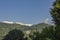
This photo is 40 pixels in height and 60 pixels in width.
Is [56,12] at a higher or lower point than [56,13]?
higher

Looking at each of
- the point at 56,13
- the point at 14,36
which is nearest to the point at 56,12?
the point at 56,13

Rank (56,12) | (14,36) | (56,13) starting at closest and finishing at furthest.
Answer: (56,13)
(56,12)
(14,36)

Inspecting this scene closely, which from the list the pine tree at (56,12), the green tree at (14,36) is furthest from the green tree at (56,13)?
the green tree at (14,36)

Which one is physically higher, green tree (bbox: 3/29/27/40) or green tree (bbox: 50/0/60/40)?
green tree (bbox: 50/0/60/40)

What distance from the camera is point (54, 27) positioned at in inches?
1271

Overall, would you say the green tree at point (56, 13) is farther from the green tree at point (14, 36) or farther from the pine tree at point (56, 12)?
the green tree at point (14, 36)

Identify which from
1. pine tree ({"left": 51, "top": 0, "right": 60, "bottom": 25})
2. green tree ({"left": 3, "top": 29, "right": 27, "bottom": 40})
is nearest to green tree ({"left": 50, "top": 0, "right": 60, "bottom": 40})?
pine tree ({"left": 51, "top": 0, "right": 60, "bottom": 25})

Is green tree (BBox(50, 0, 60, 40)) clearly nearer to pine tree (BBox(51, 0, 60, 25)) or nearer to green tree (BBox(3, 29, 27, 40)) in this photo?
pine tree (BBox(51, 0, 60, 25))

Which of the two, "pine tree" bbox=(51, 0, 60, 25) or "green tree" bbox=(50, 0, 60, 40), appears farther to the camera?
"pine tree" bbox=(51, 0, 60, 25)

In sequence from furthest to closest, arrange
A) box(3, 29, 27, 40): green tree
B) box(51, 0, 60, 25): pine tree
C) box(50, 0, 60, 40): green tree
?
box(3, 29, 27, 40): green tree < box(51, 0, 60, 25): pine tree < box(50, 0, 60, 40): green tree

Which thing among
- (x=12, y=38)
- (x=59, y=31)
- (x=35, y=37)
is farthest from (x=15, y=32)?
(x=59, y=31)

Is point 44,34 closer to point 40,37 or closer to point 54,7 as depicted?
point 40,37

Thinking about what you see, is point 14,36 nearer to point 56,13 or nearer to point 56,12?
point 56,12

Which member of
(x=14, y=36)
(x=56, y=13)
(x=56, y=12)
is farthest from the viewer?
(x=14, y=36)
